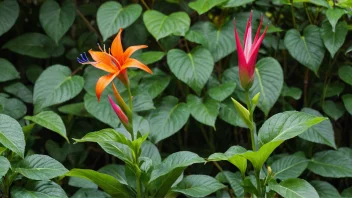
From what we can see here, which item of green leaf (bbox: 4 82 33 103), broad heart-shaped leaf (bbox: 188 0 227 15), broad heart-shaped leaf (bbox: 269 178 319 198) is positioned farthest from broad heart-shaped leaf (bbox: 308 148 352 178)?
green leaf (bbox: 4 82 33 103)

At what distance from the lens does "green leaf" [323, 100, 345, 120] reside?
227 centimetres

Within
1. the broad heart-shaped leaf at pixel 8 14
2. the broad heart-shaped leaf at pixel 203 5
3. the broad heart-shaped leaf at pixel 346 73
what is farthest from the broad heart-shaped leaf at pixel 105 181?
the broad heart-shaped leaf at pixel 346 73

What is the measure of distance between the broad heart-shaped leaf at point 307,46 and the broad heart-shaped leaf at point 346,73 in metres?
0.11

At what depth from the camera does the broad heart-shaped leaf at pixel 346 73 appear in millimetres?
2230

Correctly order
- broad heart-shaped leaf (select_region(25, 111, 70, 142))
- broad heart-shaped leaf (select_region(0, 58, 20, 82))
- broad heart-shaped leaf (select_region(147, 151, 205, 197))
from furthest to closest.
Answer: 1. broad heart-shaped leaf (select_region(0, 58, 20, 82))
2. broad heart-shaped leaf (select_region(25, 111, 70, 142))
3. broad heart-shaped leaf (select_region(147, 151, 205, 197))

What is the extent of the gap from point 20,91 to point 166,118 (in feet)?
2.10

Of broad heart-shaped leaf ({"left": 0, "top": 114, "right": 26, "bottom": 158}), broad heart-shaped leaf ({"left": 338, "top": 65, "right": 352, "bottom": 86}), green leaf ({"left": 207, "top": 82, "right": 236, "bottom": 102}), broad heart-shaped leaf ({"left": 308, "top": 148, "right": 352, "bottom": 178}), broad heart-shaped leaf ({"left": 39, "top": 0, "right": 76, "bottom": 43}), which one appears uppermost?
broad heart-shaped leaf ({"left": 39, "top": 0, "right": 76, "bottom": 43})

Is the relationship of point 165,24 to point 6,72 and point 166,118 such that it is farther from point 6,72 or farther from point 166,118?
point 6,72

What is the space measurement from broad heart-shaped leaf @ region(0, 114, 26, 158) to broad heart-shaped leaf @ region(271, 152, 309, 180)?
0.86m

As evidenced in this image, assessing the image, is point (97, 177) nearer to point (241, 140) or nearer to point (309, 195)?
point (309, 195)

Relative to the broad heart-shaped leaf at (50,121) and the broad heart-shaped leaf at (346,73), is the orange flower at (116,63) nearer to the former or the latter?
the broad heart-shaped leaf at (50,121)

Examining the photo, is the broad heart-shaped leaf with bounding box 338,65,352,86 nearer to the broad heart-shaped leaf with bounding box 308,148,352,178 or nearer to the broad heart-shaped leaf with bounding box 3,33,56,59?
the broad heart-shaped leaf with bounding box 308,148,352,178

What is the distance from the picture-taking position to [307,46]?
88.3 inches

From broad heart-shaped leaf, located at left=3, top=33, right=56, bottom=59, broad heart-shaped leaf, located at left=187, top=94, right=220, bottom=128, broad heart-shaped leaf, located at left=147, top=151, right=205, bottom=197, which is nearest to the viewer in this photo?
broad heart-shaped leaf, located at left=147, top=151, right=205, bottom=197
